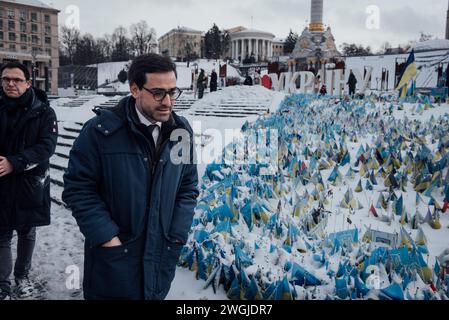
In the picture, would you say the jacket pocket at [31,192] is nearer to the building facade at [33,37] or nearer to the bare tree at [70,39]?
the building facade at [33,37]

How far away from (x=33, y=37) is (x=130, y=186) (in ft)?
227

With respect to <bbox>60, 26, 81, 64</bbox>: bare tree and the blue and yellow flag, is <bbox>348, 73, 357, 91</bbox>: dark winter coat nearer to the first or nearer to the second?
the blue and yellow flag

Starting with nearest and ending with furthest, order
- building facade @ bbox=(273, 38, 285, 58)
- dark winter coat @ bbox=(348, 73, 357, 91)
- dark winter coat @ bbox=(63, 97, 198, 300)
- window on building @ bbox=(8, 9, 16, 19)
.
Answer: dark winter coat @ bbox=(63, 97, 198, 300)
dark winter coat @ bbox=(348, 73, 357, 91)
window on building @ bbox=(8, 9, 16, 19)
building facade @ bbox=(273, 38, 285, 58)

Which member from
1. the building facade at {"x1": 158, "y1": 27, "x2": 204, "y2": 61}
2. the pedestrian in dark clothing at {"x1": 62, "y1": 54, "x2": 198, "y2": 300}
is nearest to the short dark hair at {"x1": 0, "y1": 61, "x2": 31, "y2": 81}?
the pedestrian in dark clothing at {"x1": 62, "y1": 54, "x2": 198, "y2": 300}

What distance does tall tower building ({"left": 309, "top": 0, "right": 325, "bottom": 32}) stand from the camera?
39.0 metres

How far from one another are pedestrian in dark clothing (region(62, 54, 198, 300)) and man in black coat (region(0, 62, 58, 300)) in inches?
53.5

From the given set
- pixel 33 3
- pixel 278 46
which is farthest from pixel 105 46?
pixel 278 46

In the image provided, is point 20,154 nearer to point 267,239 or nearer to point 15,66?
point 15,66

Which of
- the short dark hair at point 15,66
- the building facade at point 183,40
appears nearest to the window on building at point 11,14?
the building facade at point 183,40

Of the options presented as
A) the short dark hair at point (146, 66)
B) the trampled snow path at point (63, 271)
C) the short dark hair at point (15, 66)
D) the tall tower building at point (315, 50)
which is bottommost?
the trampled snow path at point (63, 271)

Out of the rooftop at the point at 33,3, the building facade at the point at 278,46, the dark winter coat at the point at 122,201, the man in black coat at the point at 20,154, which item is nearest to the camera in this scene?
the dark winter coat at the point at 122,201

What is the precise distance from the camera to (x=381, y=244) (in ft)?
13.8

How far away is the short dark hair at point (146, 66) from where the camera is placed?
82.8 inches

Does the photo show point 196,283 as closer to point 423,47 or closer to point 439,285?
point 439,285
